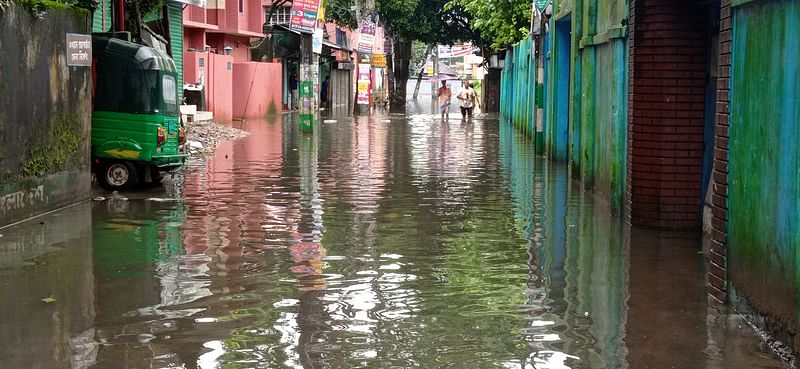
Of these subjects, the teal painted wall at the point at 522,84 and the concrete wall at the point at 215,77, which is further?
the concrete wall at the point at 215,77

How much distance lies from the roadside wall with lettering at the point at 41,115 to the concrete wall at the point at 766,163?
7421 mm

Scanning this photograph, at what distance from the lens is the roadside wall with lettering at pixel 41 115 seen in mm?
11586

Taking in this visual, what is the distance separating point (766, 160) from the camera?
22.8ft

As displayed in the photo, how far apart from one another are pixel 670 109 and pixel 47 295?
664cm

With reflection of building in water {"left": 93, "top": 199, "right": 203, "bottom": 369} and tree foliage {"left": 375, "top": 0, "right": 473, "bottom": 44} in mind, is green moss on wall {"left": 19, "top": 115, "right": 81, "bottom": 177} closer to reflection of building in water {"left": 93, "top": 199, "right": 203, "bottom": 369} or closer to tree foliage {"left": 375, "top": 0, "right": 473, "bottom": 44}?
reflection of building in water {"left": 93, "top": 199, "right": 203, "bottom": 369}

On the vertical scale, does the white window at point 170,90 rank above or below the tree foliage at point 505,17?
below

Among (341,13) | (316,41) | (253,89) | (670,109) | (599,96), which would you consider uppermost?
(341,13)

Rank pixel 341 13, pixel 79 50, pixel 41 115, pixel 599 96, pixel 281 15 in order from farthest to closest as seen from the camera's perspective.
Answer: pixel 341 13, pixel 281 15, pixel 599 96, pixel 79 50, pixel 41 115

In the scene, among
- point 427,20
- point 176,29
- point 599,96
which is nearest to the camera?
point 599,96

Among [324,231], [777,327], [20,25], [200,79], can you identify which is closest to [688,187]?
[324,231]

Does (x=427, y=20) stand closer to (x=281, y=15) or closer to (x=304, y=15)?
(x=281, y=15)

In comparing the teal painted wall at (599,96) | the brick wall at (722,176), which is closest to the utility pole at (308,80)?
the teal painted wall at (599,96)

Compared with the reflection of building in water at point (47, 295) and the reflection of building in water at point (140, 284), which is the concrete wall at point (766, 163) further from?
the reflection of building in water at point (47, 295)

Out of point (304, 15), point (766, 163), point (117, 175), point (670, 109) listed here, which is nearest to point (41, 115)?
point (117, 175)
